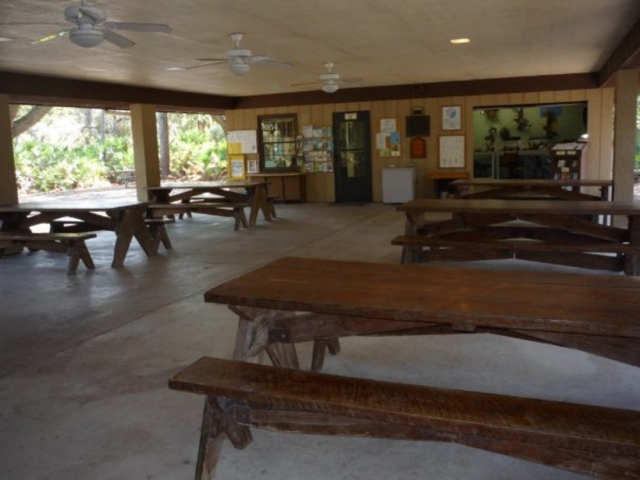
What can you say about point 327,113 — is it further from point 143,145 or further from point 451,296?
point 451,296

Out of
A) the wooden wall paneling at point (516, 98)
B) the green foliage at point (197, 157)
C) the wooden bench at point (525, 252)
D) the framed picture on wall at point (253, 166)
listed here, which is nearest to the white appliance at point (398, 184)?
the wooden wall paneling at point (516, 98)

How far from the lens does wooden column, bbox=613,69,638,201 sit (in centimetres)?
732

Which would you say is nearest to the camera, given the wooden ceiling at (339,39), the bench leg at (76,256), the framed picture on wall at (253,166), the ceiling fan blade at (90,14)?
the ceiling fan blade at (90,14)

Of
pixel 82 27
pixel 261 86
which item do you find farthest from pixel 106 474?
pixel 261 86

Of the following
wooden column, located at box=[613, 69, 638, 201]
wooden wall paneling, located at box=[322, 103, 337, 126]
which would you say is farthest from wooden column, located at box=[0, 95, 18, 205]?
wooden column, located at box=[613, 69, 638, 201]

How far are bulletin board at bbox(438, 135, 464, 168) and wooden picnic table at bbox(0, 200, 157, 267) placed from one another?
6911 millimetres

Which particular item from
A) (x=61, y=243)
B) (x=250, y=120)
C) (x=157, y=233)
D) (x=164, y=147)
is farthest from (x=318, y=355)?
(x=164, y=147)

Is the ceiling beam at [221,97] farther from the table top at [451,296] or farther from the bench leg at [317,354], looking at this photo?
the table top at [451,296]

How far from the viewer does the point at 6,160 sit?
791 centimetres

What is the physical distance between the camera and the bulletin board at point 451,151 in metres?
11.8

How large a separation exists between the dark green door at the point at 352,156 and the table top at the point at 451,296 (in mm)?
9923

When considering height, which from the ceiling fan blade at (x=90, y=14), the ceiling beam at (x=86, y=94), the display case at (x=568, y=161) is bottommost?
the display case at (x=568, y=161)

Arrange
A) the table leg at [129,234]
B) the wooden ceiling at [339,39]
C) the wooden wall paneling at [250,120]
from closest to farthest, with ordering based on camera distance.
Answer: the wooden ceiling at [339,39] < the table leg at [129,234] < the wooden wall paneling at [250,120]

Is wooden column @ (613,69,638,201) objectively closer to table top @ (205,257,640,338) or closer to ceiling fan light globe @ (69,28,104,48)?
table top @ (205,257,640,338)
